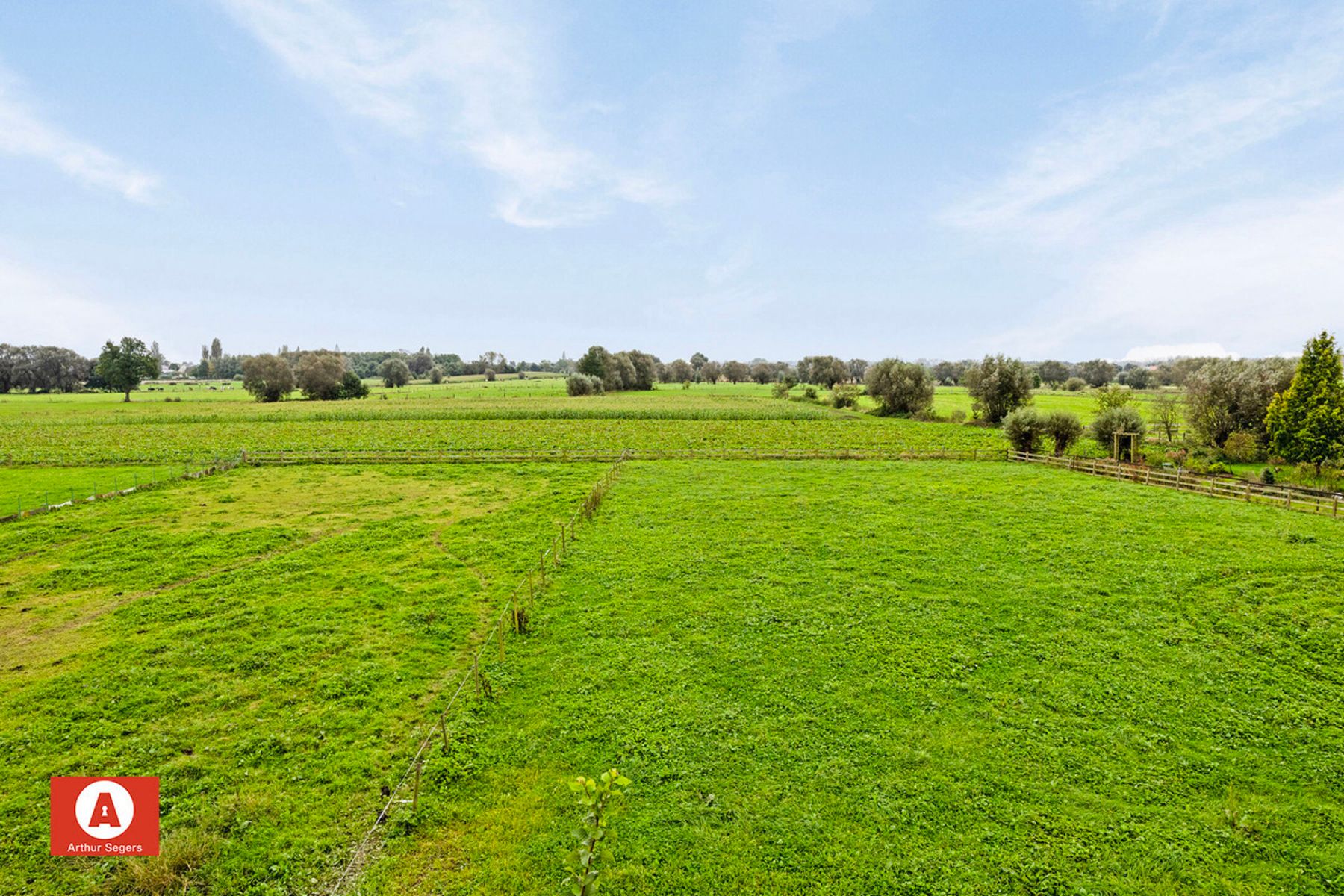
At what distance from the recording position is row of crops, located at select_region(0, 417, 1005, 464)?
46.2 m

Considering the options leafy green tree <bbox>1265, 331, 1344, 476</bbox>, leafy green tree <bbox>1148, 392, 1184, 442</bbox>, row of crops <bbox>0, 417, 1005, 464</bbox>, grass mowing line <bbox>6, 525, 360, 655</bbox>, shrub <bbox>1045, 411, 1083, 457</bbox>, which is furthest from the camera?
leafy green tree <bbox>1148, 392, 1184, 442</bbox>

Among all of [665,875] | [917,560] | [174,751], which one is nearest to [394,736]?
[174,751]

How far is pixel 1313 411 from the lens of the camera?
120 feet

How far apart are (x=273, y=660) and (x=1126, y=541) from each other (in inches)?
1142

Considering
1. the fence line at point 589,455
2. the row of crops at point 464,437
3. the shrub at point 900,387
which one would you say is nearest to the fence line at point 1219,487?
the fence line at point 589,455

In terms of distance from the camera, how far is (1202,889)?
8.00 m

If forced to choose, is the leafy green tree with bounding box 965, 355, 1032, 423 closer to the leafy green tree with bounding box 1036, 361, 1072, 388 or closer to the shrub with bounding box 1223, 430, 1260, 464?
the shrub with bounding box 1223, 430, 1260, 464

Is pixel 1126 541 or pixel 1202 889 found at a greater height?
pixel 1126 541

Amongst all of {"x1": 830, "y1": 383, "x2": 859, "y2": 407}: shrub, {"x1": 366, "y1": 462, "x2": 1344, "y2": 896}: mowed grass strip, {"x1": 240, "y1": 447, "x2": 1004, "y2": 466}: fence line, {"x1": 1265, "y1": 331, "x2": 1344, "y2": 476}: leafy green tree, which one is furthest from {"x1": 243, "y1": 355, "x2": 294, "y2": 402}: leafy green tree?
{"x1": 1265, "y1": 331, "x2": 1344, "y2": 476}: leafy green tree

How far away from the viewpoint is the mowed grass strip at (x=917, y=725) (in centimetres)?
840

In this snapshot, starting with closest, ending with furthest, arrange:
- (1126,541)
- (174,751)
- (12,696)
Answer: (174,751) < (12,696) < (1126,541)

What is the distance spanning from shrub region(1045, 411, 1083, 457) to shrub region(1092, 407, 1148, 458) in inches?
84.1

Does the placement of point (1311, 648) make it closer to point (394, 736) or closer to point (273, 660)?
point (394, 736)

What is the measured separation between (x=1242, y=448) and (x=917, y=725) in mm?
48932
